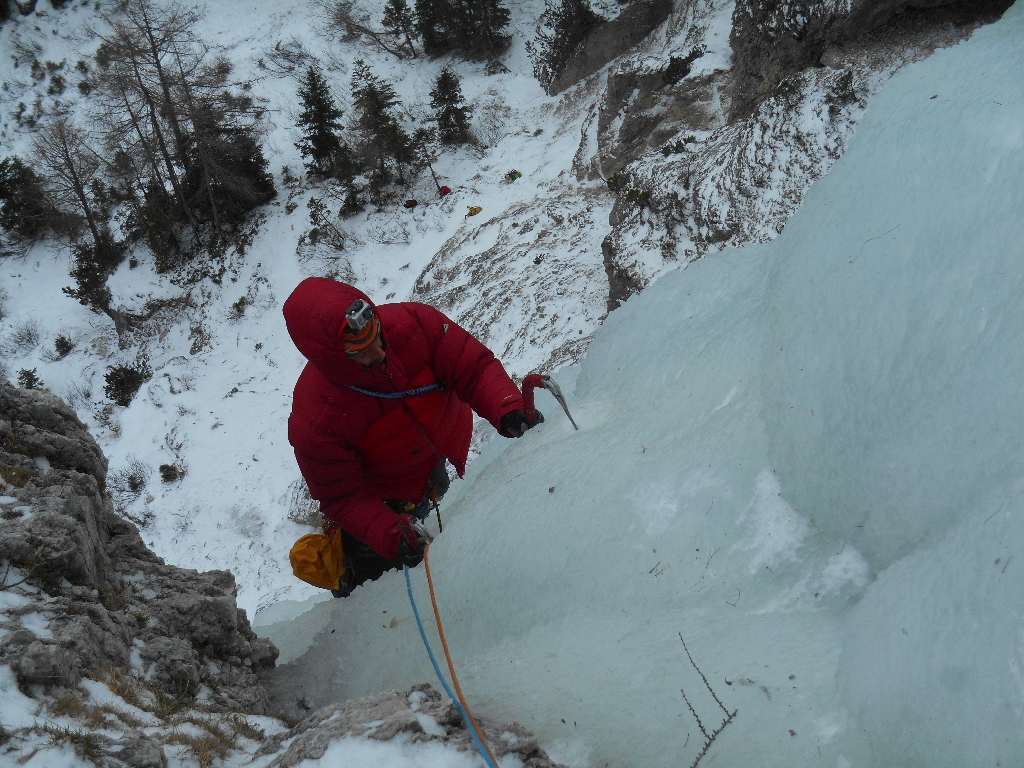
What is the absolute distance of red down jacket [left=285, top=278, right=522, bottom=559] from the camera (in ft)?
7.95

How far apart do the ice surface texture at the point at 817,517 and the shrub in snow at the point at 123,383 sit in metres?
13.0

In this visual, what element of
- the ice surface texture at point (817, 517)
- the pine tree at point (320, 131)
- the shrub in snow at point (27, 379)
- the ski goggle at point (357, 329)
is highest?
the pine tree at point (320, 131)

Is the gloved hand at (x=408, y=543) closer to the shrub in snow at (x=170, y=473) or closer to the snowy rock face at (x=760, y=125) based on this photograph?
the snowy rock face at (x=760, y=125)

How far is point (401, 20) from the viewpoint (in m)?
18.4

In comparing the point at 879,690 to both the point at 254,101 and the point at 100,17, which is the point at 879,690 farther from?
the point at 100,17

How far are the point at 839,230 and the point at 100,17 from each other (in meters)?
27.8

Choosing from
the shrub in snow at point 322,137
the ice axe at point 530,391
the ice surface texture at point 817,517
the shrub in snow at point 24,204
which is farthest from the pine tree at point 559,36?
Answer: the ice axe at point 530,391

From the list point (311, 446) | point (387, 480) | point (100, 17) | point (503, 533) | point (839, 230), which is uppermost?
point (100, 17)

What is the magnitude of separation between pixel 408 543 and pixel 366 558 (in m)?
0.84

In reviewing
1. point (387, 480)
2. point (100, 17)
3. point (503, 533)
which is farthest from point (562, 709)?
point (100, 17)

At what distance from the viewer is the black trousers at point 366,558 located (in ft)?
11.2

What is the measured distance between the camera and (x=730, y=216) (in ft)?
23.1

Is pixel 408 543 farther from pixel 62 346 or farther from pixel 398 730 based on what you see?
pixel 62 346

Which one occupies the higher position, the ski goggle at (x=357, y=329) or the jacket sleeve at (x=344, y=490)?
the ski goggle at (x=357, y=329)
